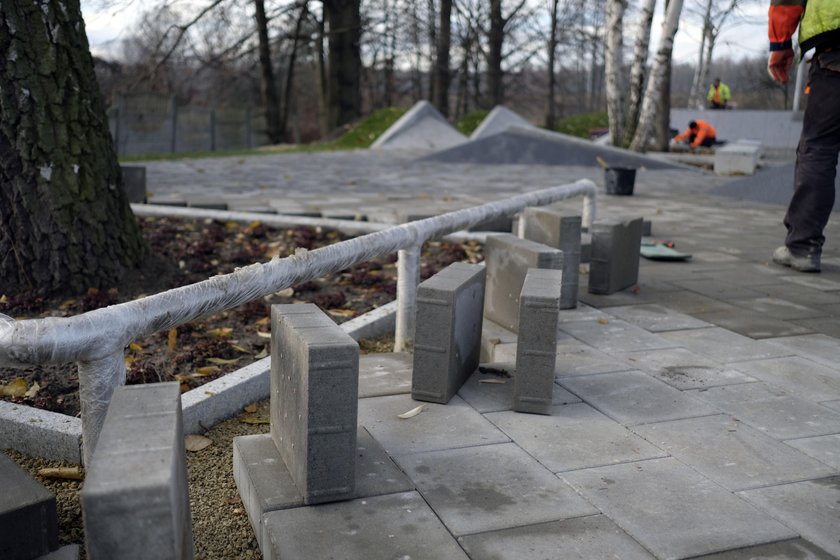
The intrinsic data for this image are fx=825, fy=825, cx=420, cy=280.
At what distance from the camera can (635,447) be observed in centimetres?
313

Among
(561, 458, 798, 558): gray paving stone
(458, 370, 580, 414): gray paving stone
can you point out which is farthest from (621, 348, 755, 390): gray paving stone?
(561, 458, 798, 558): gray paving stone

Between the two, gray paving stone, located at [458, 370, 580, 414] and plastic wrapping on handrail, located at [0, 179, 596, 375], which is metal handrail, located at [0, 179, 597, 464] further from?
gray paving stone, located at [458, 370, 580, 414]

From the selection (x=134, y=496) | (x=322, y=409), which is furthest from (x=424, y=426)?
(x=134, y=496)

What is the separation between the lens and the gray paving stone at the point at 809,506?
2.49m

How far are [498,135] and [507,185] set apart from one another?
4.60m

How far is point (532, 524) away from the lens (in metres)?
2.53

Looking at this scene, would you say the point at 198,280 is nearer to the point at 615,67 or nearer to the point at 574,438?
the point at 574,438

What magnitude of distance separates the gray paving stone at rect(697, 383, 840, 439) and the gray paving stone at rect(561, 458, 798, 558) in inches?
25.3

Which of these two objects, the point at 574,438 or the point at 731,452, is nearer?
the point at 731,452

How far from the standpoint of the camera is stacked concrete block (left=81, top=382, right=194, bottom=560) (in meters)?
1.68

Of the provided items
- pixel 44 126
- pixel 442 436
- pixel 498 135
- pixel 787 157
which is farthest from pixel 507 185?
pixel 787 157

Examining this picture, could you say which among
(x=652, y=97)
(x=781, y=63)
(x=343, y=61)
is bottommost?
(x=781, y=63)

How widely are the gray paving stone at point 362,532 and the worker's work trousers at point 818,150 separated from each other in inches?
186

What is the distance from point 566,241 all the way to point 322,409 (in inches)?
114
